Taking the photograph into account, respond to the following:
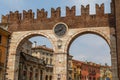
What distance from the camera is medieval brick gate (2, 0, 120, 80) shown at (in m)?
26.5

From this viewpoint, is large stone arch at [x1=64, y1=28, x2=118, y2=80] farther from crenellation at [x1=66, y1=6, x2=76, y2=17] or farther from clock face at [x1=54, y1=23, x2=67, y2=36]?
crenellation at [x1=66, y1=6, x2=76, y2=17]

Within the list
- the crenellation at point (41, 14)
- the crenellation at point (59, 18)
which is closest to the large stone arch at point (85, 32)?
the crenellation at point (59, 18)

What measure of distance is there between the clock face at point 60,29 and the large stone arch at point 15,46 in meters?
0.83

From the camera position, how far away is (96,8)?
27516 mm

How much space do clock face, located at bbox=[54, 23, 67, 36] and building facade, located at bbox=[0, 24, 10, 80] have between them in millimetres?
5557

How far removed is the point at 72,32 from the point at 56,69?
4165 mm

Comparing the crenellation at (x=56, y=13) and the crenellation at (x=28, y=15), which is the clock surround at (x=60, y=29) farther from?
the crenellation at (x=28, y=15)

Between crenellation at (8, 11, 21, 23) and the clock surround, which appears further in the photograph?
crenellation at (8, 11, 21, 23)

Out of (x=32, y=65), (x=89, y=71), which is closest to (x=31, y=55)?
(x=32, y=65)

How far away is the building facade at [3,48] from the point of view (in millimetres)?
28656

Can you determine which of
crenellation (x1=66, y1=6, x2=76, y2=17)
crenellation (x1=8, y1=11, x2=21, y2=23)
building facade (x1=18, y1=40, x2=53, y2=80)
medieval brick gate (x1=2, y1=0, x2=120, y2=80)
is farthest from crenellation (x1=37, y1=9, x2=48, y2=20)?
building facade (x1=18, y1=40, x2=53, y2=80)

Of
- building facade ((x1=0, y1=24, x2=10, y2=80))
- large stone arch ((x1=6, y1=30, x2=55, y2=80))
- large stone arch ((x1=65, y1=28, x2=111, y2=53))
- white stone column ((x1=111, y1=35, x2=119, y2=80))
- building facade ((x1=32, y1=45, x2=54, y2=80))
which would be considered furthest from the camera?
building facade ((x1=32, y1=45, x2=54, y2=80))

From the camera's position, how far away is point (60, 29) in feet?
91.2

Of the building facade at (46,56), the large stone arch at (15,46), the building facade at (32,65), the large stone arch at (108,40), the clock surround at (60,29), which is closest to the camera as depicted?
the large stone arch at (108,40)
